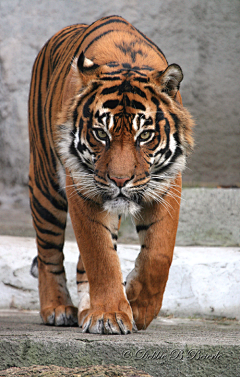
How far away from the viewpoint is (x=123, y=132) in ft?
6.16

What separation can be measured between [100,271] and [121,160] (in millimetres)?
420

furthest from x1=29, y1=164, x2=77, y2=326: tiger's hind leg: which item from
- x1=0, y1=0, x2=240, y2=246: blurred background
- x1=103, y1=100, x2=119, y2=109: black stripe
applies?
x1=0, y1=0, x2=240, y2=246: blurred background

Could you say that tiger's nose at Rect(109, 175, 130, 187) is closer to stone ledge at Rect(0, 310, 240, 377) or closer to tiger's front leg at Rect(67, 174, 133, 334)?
tiger's front leg at Rect(67, 174, 133, 334)

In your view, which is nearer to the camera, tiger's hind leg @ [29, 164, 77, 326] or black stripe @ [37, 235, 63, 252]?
tiger's hind leg @ [29, 164, 77, 326]

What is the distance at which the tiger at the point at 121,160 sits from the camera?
1.86 meters

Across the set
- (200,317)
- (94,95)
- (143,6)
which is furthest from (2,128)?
(94,95)

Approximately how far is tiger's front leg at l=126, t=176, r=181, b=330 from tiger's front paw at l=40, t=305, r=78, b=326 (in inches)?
22.1

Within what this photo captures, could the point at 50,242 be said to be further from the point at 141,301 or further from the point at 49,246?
the point at 141,301

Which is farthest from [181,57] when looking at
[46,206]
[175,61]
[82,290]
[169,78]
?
[169,78]

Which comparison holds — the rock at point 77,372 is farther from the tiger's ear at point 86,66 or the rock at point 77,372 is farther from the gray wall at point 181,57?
the gray wall at point 181,57

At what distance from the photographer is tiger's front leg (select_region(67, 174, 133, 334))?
1780 millimetres

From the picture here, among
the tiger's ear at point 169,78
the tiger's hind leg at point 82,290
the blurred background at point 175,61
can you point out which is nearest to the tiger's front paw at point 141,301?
the tiger's hind leg at point 82,290

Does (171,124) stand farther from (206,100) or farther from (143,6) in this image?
(143,6)

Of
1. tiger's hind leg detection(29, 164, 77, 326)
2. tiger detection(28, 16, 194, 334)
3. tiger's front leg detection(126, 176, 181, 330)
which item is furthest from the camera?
tiger's hind leg detection(29, 164, 77, 326)
